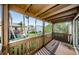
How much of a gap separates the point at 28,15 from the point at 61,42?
83cm

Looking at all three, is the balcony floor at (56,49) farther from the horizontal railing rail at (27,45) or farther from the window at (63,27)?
the window at (63,27)

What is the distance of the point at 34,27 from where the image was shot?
2096 mm

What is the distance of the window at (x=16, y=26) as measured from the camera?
200 centimetres

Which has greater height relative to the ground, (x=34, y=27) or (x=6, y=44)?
(x=34, y=27)

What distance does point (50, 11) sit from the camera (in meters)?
2.13

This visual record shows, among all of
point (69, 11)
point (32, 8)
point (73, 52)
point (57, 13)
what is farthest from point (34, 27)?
point (73, 52)

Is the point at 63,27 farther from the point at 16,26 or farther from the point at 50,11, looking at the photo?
the point at 16,26

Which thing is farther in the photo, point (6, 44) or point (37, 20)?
point (37, 20)

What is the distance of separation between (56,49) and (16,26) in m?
0.88

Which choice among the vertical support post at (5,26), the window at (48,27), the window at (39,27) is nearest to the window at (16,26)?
the vertical support post at (5,26)

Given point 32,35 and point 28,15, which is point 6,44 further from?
point 28,15

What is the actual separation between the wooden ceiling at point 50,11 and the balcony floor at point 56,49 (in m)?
0.45

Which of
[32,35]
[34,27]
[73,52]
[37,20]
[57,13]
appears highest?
[57,13]

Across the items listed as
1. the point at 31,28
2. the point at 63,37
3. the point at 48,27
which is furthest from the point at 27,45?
the point at 63,37
